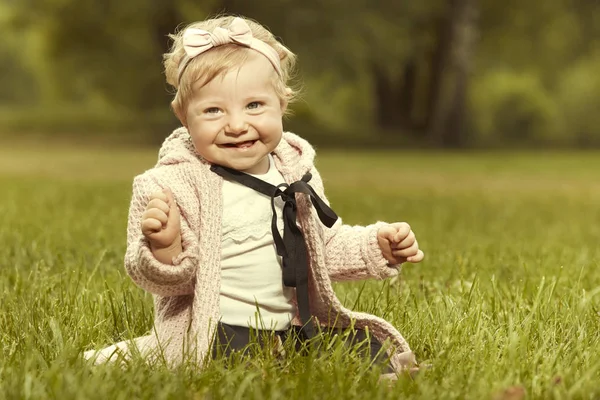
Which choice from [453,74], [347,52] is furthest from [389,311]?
[453,74]

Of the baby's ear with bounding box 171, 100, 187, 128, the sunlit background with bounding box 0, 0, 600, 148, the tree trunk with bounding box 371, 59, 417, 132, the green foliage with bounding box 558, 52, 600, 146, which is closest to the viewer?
the baby's ear with bounding box 171, 100, 187, 128

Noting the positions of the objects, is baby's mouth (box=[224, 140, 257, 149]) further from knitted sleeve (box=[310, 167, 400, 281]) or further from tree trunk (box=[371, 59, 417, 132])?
tree trunk (box=[371, 59, 417, 132])

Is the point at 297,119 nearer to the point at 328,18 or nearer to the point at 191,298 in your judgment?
the point at 328,18

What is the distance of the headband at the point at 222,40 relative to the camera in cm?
292

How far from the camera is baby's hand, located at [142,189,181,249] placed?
2623 millimetres

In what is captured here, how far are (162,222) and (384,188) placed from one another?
10341 mm

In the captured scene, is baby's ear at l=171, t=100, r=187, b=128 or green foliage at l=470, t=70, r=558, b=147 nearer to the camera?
baby's ear at l=171, t=100, r=187, b=128

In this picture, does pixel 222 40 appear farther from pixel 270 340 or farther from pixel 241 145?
pixel 270 340

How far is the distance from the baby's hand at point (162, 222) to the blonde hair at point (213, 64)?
0.42m

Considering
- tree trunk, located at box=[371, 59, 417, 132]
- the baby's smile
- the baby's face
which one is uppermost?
tree trunk, located at box=[371, 59, 417, 132]

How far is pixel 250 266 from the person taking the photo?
2.94 metres

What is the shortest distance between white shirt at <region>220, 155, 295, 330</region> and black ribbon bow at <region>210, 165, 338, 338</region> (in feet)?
0.13

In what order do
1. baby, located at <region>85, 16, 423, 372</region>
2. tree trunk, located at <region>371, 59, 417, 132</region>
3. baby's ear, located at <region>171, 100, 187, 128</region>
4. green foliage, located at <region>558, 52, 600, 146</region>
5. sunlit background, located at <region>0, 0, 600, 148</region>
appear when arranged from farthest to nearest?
1. green foliage, located at <region>558, 52, 600, 146</region>
2. tree trunk, located at <region>371, 59, 417, 132</region>
3. sunlit background, located at <region>0, 0, 600, 148</region>
4. baby's ear, located at <region>171, 100, 187, 128</region>
5. baby, located at <region>85, 16, 423, 372</region>

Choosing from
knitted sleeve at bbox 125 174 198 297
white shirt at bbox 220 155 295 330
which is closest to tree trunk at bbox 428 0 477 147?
white shirt at bbox 220 155 295 330
